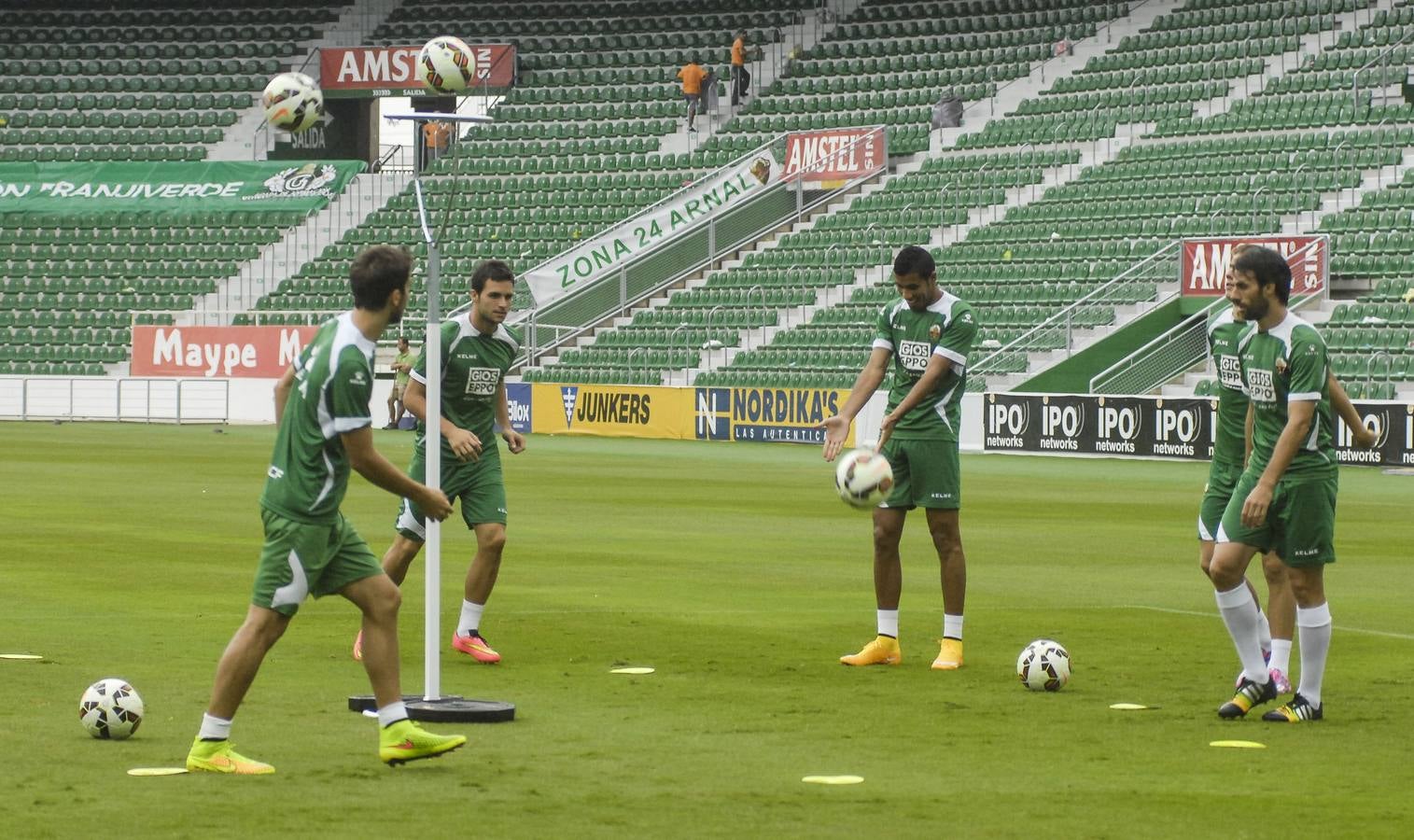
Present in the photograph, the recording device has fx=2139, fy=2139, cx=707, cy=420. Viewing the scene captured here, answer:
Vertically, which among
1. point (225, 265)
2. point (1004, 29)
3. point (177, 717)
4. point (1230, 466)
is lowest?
point (177, 717)

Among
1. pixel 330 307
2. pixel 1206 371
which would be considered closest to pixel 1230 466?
pixel 1206 371

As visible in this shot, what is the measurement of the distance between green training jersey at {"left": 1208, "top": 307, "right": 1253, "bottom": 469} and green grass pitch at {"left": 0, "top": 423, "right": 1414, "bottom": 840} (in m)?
1.14

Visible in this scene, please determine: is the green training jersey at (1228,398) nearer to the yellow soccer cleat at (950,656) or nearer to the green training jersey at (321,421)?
the yellow soccer cleat at (950,656)

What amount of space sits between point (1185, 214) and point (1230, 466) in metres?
31.9

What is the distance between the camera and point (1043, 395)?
118 ft

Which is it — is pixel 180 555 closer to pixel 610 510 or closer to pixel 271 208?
pixel 610 510

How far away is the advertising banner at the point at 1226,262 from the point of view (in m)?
36.9

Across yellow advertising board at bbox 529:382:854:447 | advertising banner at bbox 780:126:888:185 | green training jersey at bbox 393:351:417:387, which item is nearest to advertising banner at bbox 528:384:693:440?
yellow advertising board at bbox 529:382:854:447

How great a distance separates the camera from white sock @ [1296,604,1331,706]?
9.30 meters

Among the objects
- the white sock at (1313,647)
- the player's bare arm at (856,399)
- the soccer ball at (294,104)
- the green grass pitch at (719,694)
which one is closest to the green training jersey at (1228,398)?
the white sock at (1313,647)

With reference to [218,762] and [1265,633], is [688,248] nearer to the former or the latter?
[1265,633]

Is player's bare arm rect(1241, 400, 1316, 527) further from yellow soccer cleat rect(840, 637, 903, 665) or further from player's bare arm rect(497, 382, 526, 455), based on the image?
player's bare arm rect(497, 382, 526, 455)

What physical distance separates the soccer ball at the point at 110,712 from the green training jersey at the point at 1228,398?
16.5ft

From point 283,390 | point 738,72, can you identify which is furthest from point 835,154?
point 283,390
